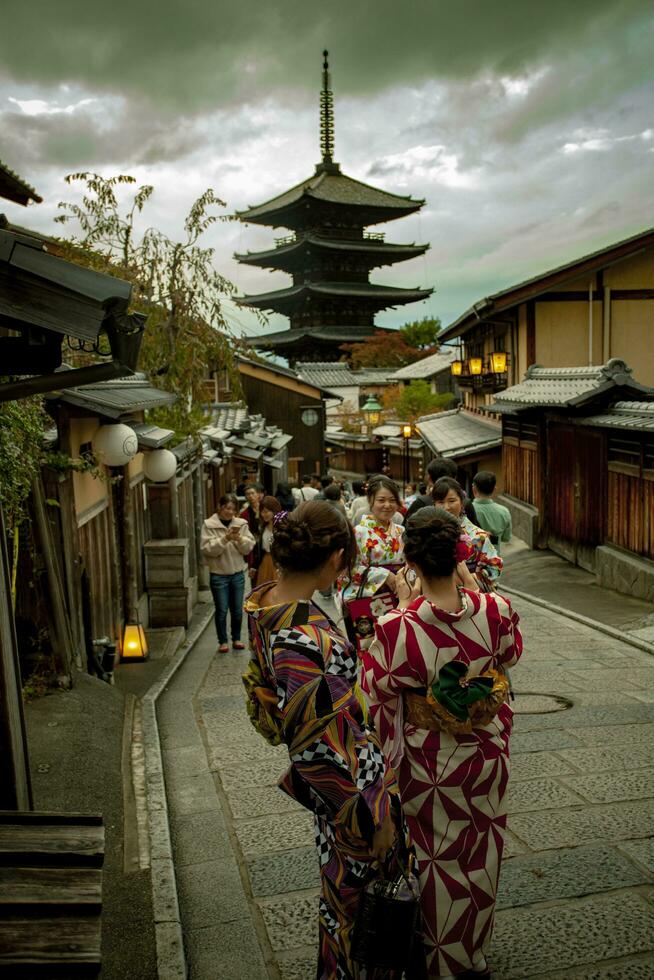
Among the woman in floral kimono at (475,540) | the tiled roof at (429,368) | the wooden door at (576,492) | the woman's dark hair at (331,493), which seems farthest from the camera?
the tiled roof at (429,368)

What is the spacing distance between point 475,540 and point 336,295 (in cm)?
4435

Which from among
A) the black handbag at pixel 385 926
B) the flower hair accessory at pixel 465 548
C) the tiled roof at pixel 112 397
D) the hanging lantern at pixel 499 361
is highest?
the hanging lantern at pixel 499 361

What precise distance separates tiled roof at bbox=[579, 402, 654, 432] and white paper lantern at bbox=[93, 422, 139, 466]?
23.1 ft

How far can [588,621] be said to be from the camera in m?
10.0

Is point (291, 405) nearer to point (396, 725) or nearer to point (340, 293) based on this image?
point (340, 293)

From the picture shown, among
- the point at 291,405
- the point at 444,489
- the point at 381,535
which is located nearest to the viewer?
the point at 381,535

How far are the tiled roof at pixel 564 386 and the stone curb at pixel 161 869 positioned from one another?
30.7ft

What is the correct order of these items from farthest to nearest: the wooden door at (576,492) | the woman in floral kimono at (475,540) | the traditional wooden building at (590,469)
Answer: the wooden door at (576,492) → the traditional wooden building at (590,469) → the woman in floral kimono at (475,540)

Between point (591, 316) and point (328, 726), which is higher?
point (591, 316)

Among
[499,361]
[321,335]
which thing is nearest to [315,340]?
[321,335]

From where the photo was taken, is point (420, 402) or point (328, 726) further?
point (420, 402)

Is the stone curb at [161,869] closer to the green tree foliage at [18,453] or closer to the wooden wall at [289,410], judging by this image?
the green tree foliage at [18,453]

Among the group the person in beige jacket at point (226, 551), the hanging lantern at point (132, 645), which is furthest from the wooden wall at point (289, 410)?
the hanging lantern at point (132, 645)

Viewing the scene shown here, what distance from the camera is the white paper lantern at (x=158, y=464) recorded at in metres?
9.95
